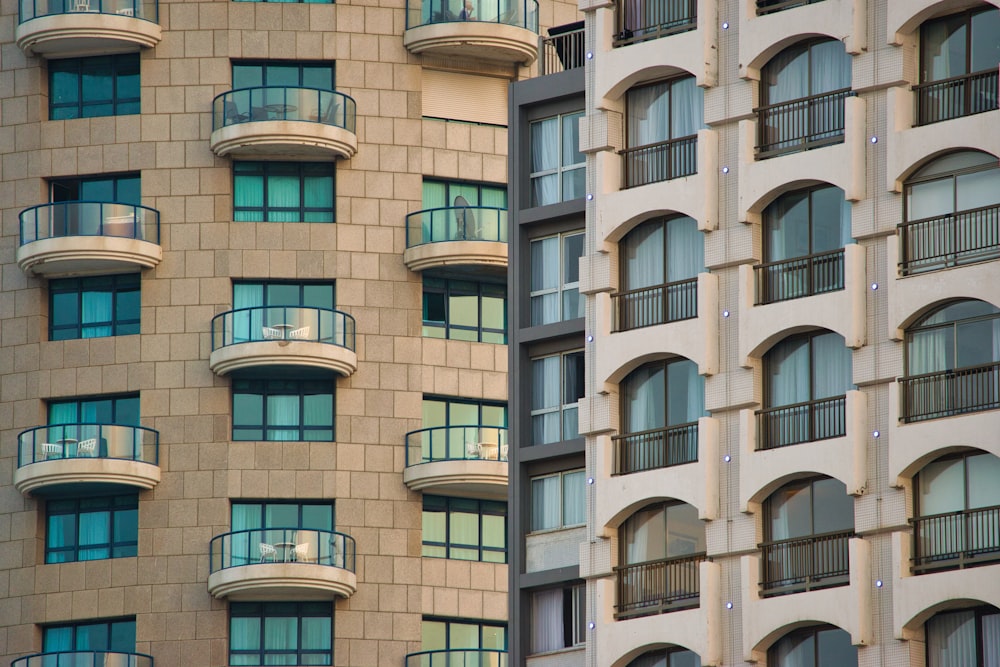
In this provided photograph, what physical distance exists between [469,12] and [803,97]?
2099cm

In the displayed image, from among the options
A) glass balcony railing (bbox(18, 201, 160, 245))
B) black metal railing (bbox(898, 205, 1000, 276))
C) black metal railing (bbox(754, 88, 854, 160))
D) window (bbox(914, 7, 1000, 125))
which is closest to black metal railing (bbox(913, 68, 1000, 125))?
window (bbox(914, 7, 1000, 125))

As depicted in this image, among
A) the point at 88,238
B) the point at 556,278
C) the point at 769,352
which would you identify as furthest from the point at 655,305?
the point at 88,238

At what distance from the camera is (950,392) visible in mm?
58750

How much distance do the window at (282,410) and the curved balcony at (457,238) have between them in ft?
14.8

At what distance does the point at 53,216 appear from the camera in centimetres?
8044

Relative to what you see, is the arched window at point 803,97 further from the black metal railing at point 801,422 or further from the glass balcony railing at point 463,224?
the glass balcony railing at point 463,224

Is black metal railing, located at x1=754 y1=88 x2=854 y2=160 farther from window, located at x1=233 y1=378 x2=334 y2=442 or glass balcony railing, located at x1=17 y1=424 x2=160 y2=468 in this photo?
glass balcony railing, located at x1=17 y1=424 x2=160 y2=468

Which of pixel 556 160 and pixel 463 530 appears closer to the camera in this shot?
pixel 556 160

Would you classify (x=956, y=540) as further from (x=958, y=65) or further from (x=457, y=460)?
(x=457, y=460)

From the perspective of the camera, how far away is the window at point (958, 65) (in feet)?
196

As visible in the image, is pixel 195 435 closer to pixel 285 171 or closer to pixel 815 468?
pixel 285 171

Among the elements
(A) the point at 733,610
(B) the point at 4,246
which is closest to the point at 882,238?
(A) the point at 733,610

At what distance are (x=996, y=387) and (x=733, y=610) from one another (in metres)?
7.62

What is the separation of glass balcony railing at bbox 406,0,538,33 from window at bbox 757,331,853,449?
2294cm
